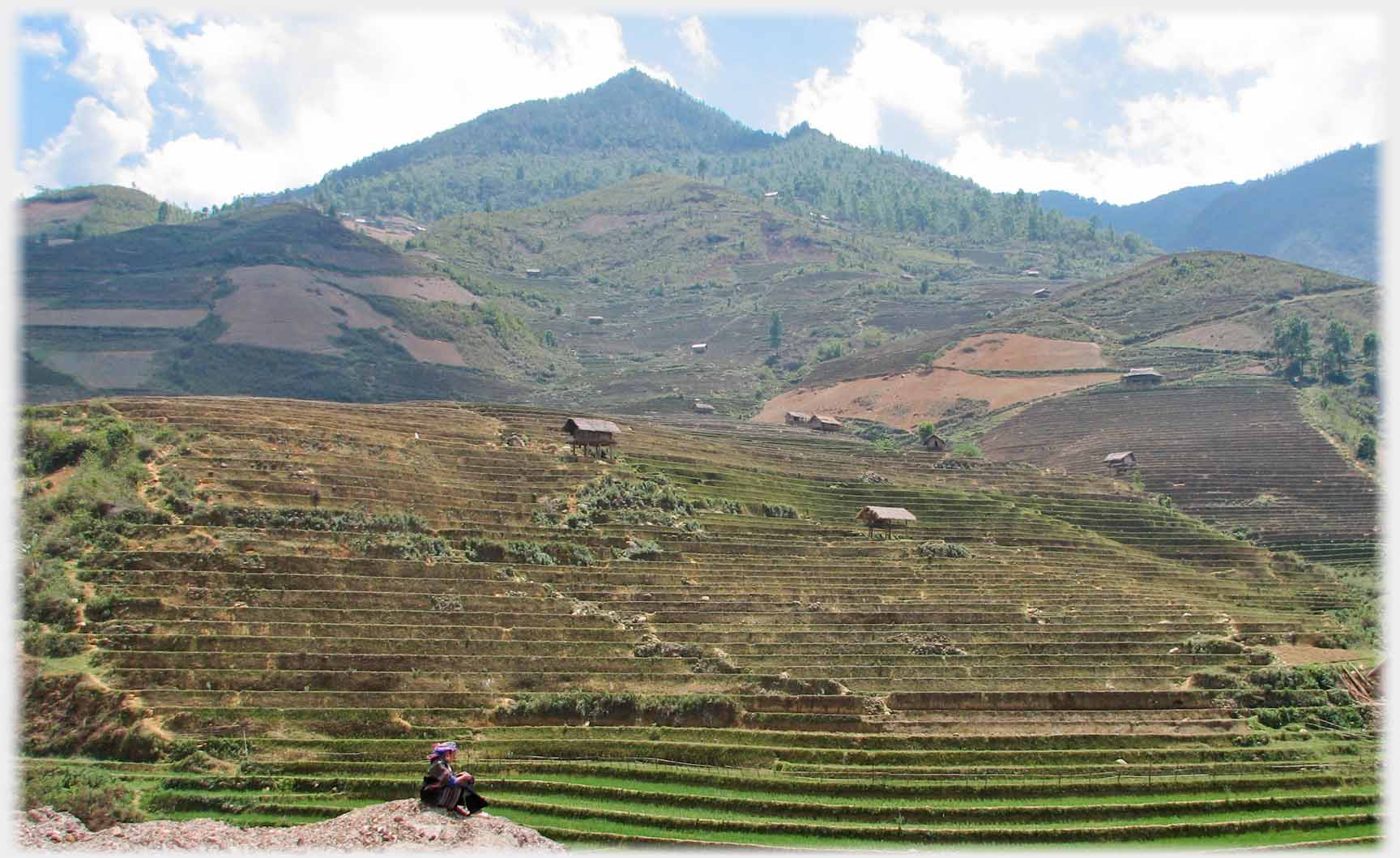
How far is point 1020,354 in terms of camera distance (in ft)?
405

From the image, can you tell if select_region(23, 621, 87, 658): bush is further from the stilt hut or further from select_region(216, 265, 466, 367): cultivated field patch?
the stilt hut

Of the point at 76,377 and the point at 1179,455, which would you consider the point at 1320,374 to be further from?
the point at 76,377

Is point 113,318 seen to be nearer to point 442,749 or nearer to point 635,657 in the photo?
point 635,657

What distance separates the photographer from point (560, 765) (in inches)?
1209

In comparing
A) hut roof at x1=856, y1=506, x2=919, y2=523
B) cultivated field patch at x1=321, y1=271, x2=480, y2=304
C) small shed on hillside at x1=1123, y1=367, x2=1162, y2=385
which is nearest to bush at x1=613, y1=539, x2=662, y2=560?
hut roof at x1=856, y1=506, x2=919, y2=523

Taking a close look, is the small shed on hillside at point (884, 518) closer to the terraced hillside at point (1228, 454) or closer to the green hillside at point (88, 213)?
the terraced hillside at point (1228, 454)

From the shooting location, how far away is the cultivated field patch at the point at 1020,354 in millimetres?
118438

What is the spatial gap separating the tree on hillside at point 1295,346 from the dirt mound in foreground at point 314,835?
101 meters

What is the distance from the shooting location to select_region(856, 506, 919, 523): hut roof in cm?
5859

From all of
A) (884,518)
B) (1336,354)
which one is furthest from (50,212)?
(1336,354)

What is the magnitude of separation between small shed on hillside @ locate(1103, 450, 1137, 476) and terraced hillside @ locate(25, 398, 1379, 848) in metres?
24.4

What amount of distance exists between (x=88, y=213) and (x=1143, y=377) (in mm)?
165781

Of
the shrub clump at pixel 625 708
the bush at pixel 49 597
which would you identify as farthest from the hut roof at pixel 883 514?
the bush at pixel 49 597

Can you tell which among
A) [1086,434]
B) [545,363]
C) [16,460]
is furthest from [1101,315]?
[16,460]
